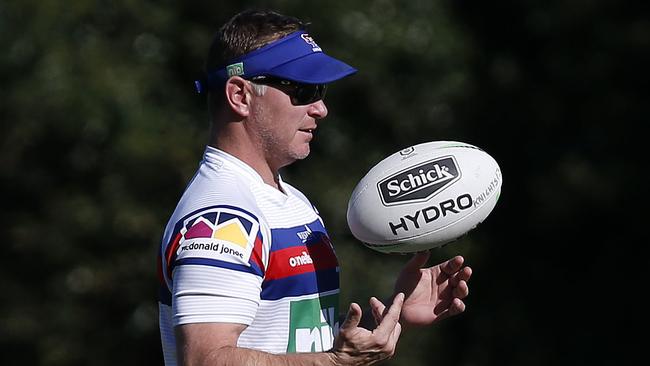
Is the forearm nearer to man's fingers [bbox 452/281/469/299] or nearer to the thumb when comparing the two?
the thumb

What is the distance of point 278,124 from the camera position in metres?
4.26

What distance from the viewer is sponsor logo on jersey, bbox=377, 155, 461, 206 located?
4.30 metres

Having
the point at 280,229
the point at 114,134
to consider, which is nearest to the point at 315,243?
the point at 280,229

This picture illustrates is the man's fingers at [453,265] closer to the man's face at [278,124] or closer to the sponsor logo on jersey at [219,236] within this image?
the man's face at [278,124]

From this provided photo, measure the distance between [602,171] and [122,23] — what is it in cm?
446

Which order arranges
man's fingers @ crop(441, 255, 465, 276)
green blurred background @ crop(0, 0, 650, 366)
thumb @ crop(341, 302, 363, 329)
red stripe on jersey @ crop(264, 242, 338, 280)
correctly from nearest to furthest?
thumb @ crop(341, 302, 363, 329) → red stripe on jersey @ crop(264, 242, 338, 280) → man's fingers @ crop(441, 255, 465, 276) → green blurred background @ crop(0, 0, 650, 366)

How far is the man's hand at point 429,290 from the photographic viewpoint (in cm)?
449

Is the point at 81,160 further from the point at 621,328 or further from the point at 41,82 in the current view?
the point at 621,328

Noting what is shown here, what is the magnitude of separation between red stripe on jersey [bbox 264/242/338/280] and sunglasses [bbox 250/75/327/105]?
487mm

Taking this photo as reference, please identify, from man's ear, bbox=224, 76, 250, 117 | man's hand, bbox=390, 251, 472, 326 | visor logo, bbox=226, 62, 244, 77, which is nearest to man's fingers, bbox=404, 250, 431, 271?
man's hand, bbox=390, 251, 472, 326

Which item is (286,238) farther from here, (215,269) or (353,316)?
(353,316)

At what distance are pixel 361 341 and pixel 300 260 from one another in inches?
19.0

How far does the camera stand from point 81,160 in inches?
403

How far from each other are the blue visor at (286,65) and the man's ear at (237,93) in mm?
21
